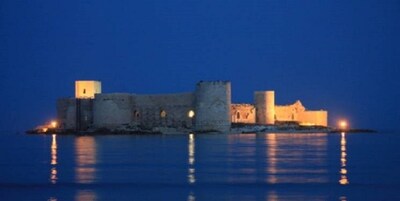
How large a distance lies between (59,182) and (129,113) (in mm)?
28952

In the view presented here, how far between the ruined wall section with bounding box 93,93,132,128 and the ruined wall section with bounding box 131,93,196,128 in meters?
0.67

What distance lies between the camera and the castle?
4122 cm

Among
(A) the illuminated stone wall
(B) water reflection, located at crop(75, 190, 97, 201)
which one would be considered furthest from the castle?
(B) water reflection, located at crop(75, 190, 97, 201)

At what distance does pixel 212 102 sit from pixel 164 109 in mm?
3799

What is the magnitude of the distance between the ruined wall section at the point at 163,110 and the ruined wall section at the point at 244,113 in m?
4.55

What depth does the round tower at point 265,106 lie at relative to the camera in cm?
4581

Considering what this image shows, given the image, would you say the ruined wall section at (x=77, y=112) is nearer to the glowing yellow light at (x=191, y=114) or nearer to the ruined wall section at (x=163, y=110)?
the ruined wall section at (x=163, y=110)

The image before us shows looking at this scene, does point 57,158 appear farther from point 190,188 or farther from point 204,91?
point 204,91

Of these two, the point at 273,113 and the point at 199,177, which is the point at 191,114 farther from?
the point at 199,177

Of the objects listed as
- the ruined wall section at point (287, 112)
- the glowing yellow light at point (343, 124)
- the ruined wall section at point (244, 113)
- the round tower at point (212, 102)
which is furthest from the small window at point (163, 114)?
the glowing yellow light at point (343, 124)

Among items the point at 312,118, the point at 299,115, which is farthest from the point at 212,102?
the point at 312,118

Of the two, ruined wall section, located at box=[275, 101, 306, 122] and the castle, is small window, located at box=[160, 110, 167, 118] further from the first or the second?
ruined wall section, located at box=[275, 101, 306, 122]

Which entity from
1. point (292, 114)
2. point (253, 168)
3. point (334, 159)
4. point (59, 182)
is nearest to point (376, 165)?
point (334, 159)

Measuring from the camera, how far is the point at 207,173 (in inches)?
654
